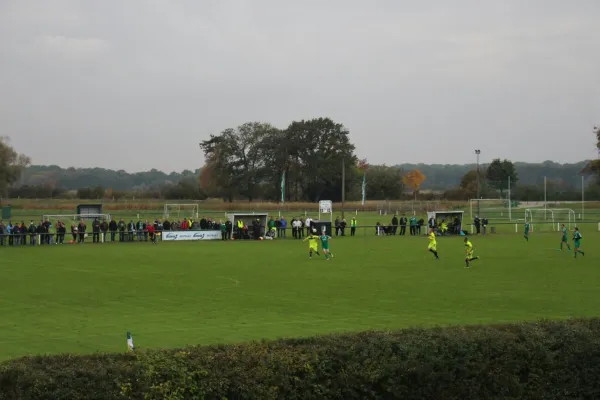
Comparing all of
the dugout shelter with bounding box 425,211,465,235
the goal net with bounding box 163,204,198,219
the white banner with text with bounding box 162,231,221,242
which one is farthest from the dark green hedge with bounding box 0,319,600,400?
the goal net with bounding box 163,204,198,219

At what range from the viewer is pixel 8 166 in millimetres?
89625

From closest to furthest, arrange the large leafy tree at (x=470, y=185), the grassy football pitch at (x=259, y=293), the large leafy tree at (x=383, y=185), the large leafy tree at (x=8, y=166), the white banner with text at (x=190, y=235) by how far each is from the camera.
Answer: the grassy football pitch at (x=259, y=293), the white banner with text at (x=190, y=235), the large leafy tree at (x=8, y=166), the large leafy tree at (x=470, y=185), the large leafy tree at (x=383, y=185)

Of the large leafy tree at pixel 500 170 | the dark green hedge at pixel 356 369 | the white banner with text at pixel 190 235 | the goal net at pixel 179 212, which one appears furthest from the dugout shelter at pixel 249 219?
the large leafy tree at pixel 500 170

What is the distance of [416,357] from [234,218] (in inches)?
1620

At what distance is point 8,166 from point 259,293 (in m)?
78.0

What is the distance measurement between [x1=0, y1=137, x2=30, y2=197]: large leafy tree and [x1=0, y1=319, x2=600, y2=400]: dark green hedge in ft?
292

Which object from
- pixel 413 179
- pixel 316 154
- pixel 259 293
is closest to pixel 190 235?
pixel 259 293

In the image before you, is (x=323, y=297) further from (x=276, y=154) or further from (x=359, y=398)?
(x=276, y=154)

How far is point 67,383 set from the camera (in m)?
7.03

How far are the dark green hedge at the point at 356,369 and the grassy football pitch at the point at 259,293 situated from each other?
18.9 ft

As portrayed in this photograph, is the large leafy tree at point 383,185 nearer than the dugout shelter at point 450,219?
No

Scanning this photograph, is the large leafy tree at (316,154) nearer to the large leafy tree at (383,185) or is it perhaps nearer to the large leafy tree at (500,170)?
the large leafy tree at (383,185)

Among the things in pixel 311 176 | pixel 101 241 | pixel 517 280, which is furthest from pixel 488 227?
pixel 311 176

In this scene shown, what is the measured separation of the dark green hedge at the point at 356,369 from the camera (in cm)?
720
